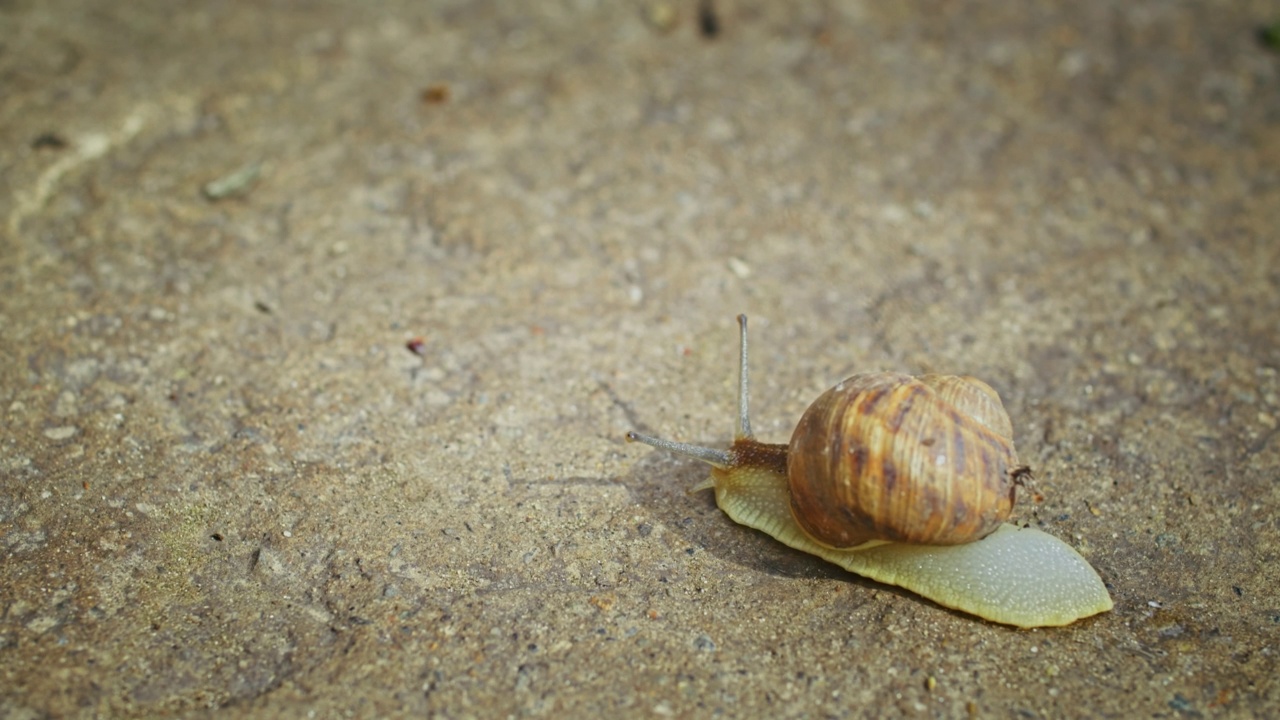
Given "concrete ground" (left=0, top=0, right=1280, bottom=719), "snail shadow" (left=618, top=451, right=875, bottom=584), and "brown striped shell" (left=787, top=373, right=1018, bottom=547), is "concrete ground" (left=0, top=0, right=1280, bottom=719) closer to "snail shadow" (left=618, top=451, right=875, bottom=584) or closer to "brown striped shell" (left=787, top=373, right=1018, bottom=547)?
"snail shadow" (left=618, top=451, right=875, bottom=584)

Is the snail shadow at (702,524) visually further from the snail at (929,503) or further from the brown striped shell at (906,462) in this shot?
the brown striped shell at (906,462)

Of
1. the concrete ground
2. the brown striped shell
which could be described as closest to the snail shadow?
the concrete ground

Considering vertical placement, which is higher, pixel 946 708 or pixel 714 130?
pixel 714 130

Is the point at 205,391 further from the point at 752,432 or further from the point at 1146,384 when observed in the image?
the point at 1146,384

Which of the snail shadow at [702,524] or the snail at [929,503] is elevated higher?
the snail at [929,503]

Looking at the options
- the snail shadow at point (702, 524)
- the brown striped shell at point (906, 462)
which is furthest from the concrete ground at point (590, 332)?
the brown striped shell at point (906, 462)

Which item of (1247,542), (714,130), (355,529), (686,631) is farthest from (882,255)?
(355,529)

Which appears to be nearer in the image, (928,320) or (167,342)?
(167,342)

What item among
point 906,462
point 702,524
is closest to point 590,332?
point 702,524
